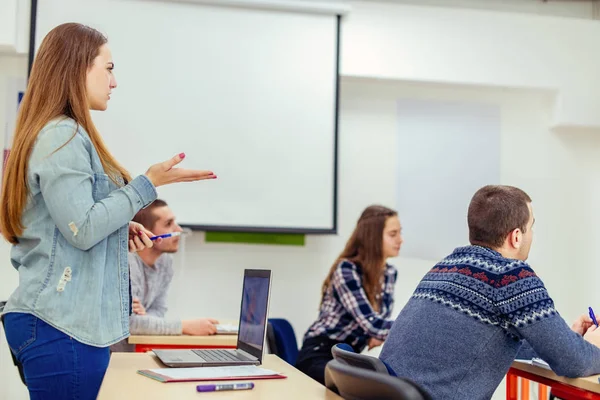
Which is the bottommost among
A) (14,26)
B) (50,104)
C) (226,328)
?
(226,328)

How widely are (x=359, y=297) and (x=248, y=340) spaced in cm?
119

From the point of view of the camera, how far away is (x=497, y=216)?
1.90m

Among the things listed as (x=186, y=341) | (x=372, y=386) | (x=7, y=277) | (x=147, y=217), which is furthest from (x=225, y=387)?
(x=7, y=277)

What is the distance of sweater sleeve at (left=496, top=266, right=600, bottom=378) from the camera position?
65.5 inches

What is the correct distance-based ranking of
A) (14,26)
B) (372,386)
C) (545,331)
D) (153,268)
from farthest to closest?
(14,26), (153,268), (545,331), (372,386)

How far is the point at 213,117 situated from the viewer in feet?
14.0

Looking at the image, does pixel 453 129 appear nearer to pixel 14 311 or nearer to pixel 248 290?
pixel 248 290

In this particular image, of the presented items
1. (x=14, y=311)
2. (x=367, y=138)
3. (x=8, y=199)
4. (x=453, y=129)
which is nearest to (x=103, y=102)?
(x=8, y=199)

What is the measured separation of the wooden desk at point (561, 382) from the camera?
171 cm

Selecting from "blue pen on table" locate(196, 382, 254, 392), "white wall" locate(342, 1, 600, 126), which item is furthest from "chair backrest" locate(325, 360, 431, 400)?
"white wall" locate(342, 1, 600, 126)

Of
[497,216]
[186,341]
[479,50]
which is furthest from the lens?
[479,50]

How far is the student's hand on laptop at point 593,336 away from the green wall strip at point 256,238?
2.53 metres

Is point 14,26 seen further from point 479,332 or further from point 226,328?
point 479,332

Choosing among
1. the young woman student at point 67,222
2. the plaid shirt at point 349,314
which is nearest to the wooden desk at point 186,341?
the plaid shirt at point 349,314
